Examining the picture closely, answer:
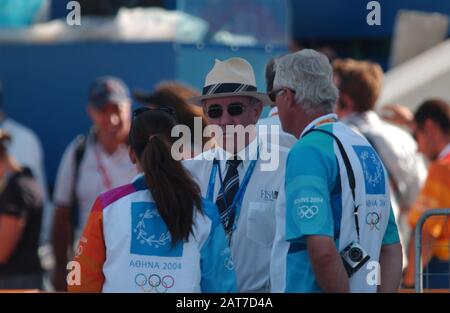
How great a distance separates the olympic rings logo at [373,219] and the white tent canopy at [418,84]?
6.01 metres

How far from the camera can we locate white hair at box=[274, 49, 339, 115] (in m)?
4.39

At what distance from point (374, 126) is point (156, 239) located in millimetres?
3173

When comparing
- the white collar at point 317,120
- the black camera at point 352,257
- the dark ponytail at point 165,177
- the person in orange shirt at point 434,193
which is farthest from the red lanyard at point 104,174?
the black camera at point 352,257

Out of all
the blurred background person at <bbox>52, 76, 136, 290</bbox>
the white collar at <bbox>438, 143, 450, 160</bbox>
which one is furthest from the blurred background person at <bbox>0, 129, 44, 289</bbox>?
the white collar at <bbox>438, 143, 450, 160</bbox>

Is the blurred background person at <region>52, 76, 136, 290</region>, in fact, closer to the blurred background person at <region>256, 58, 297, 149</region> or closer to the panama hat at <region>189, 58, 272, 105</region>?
the blurred background person at <region>256, 58, 297, 149</region>

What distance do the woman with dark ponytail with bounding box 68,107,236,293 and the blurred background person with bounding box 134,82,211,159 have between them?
71cm

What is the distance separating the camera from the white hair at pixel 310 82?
173 inches

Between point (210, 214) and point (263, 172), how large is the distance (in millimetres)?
503

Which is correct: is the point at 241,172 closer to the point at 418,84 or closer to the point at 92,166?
the point at 92,166

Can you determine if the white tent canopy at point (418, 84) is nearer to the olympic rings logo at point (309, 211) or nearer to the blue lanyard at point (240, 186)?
the blue lanyard at point (240, 186)

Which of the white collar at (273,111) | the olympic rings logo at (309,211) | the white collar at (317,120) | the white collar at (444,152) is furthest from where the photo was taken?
the white collar at (444,152)

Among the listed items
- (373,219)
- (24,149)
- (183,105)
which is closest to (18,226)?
(24,149)
